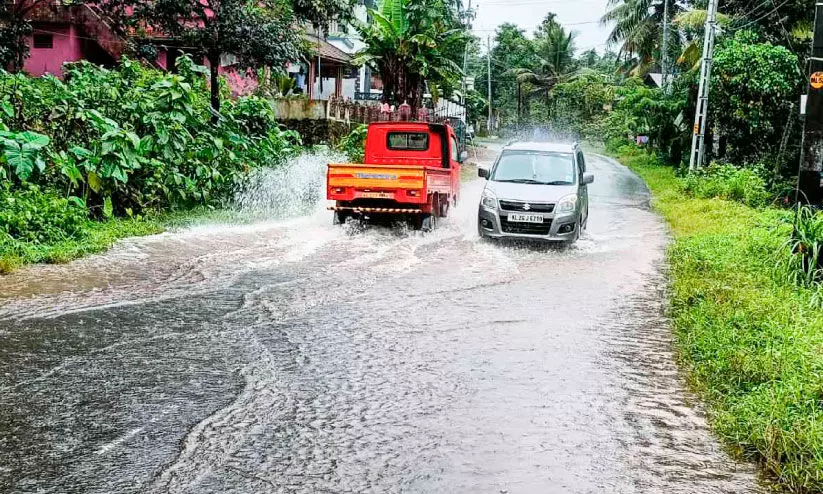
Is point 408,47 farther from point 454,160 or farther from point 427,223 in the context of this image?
point 427,223

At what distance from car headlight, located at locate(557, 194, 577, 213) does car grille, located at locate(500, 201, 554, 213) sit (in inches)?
5.4

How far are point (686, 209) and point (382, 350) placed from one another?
13972mm

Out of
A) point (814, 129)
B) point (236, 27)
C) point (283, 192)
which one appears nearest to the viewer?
point (814, 129)

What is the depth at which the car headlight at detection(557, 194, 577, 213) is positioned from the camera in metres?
13.2

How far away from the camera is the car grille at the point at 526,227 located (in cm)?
1325

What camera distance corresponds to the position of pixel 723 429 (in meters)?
5.48

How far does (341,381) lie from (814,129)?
704cm

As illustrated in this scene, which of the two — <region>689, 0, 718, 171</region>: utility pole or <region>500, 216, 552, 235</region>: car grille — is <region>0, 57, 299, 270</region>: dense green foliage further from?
<region>689, 0, 718, 171</region>: utility pole

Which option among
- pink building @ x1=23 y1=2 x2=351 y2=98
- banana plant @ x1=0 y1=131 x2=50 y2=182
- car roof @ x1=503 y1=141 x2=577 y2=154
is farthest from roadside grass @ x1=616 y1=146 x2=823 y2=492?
pink building @ x1=23 y1=2 x2=351 y2=98

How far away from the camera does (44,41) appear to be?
96.0 feet

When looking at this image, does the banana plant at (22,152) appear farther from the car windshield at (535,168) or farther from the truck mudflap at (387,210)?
the car windshield at (535,168)

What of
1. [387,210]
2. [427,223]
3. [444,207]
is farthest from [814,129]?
[444,207]

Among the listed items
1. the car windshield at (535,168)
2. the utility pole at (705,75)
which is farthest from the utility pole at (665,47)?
the car windshield at (535,168)

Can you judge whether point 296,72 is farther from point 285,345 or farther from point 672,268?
point 285,345
